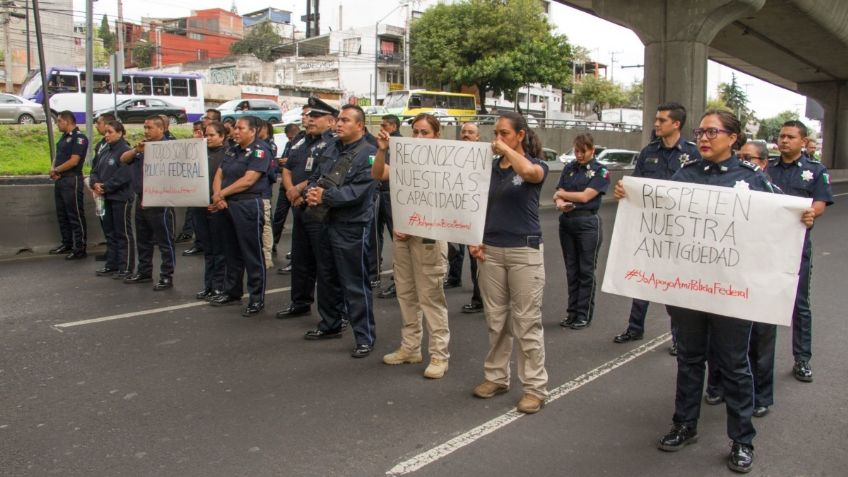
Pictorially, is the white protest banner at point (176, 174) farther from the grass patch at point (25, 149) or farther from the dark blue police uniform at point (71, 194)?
the grass patch at point (25, 149)

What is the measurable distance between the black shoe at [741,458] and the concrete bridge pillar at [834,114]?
147 feet

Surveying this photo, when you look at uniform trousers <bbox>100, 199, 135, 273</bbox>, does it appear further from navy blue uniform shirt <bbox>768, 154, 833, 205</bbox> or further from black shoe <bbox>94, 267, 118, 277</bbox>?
navy blue uniform shirt <bbox>768, 154, 833, 205</bbox>

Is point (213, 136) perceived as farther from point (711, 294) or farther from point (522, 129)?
point (711, 294)

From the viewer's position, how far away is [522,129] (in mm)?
4590

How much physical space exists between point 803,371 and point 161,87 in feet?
118

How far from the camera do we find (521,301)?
460cm

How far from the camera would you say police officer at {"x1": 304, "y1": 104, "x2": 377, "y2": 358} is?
5.69 meters

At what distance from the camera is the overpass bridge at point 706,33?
18922 millimetres

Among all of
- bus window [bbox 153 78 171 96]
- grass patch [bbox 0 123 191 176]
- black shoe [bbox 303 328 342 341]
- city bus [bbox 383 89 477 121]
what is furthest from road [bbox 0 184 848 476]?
bus window [bbox 153 78 171 96]

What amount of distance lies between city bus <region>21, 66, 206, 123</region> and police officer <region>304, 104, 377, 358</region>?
1119 inches

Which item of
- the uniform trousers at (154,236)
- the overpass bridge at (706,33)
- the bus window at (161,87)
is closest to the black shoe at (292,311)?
the uniform trousers at (154,236)

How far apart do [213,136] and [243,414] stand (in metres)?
4.53

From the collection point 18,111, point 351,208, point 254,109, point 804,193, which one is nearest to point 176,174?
point 351,208

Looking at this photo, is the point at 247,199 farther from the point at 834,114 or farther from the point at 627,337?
the point at 834,114
